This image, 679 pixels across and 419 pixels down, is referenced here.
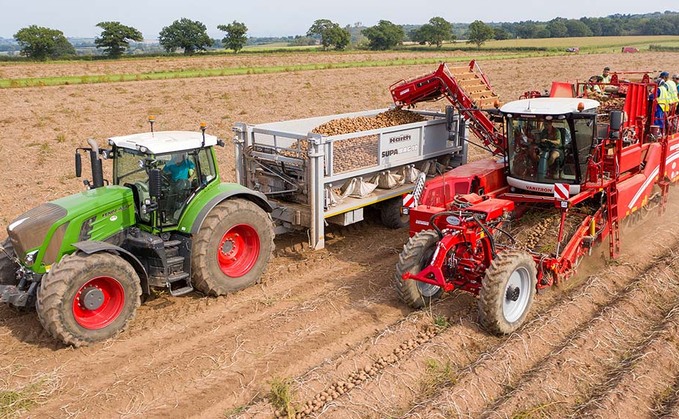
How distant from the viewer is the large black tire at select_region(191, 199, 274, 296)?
24.0ft

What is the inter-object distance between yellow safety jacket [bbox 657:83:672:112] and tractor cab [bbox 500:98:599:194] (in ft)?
8.39

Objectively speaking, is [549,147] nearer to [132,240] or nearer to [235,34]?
[132,240]

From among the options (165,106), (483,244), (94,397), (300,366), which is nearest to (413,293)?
(483,244)

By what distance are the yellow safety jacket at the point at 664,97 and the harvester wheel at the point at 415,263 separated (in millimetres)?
5674

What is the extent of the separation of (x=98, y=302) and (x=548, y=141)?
5.98m

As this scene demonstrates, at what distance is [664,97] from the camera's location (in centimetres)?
1041

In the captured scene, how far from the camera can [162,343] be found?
649cm

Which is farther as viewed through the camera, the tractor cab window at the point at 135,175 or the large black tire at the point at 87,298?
the tractor cab window at the point at 135,175

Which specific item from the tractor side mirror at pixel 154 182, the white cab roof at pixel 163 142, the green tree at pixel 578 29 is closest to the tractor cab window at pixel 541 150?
the white cab roof at pixel 163 142

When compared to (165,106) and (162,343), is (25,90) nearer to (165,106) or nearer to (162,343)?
(165,106)

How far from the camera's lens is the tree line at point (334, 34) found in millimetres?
65188

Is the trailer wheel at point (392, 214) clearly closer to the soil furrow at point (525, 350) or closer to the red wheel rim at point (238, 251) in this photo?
the red wheel rim at point (238, 251)

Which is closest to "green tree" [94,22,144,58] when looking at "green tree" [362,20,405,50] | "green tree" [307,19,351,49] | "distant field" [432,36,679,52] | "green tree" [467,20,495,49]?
"green tree" [307,19,351,49]

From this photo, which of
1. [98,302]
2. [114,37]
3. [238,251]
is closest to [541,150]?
[238,251]
